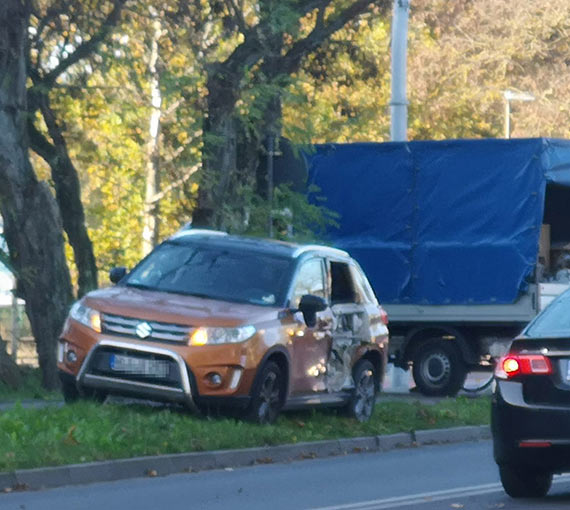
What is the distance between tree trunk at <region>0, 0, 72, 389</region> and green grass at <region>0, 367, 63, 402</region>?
0.33 metres

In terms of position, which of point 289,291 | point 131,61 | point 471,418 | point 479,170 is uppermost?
point 131,61

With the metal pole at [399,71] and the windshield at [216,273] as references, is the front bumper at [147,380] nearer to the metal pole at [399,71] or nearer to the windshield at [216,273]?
the windshield at [216,273]

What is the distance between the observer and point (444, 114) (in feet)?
168

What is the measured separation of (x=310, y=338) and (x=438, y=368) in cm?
798

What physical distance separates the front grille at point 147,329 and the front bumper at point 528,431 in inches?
183

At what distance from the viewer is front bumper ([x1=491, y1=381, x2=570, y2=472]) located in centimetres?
1067

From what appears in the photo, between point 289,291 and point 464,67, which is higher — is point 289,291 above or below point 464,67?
below

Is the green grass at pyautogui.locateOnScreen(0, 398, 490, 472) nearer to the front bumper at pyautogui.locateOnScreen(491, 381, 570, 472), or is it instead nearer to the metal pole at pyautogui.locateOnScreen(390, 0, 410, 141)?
the front bumper at pyautogui.locateOnScreen(491, 381, 570, 472)

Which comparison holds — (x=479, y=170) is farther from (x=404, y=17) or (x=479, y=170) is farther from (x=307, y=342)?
(x=307, y=342)

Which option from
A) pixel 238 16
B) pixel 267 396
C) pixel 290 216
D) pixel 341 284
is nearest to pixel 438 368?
pixel 290 216

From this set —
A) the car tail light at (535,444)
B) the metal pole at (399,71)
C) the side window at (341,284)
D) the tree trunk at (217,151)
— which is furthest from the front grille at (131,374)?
the metal pole at (399,71)

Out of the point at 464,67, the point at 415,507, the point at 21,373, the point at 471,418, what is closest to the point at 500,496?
the point at 415,507

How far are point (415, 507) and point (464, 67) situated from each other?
40.6m

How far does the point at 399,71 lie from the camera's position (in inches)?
1012
